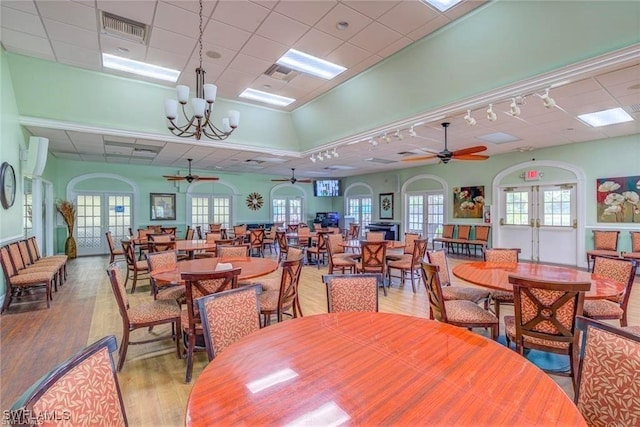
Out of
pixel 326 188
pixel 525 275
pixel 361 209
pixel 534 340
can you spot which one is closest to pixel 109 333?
pixel 534 340

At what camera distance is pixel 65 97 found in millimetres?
5219

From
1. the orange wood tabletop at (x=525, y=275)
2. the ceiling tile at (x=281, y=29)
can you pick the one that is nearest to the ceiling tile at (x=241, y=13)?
the ceiling tile at (x=281, y=29)

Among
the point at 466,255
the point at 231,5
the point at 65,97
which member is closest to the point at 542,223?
the point at 466,255

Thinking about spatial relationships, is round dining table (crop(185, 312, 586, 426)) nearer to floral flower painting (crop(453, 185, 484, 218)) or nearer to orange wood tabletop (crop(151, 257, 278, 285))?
orange wood tabletop (crop(151, 257, 278, 285))

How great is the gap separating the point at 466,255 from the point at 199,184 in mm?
9579

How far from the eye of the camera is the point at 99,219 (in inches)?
386

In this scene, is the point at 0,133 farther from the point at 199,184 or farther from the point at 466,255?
the point at 466,255

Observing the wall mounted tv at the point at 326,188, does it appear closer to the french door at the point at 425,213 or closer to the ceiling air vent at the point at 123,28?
the french door at the point at 425,213

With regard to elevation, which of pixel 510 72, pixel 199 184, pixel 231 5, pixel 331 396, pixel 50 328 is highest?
pixel 231 5

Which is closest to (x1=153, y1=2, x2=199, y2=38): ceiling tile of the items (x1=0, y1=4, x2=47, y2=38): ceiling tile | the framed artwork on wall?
(x1=0, y1=4, x2=47, y2=38): ceiling tile

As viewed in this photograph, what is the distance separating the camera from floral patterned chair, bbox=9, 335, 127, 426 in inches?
35.7

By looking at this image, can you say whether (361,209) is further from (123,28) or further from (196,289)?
(196,289)

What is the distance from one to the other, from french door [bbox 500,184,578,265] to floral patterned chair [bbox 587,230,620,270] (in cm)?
48

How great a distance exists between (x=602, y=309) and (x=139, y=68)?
6.90 metres
